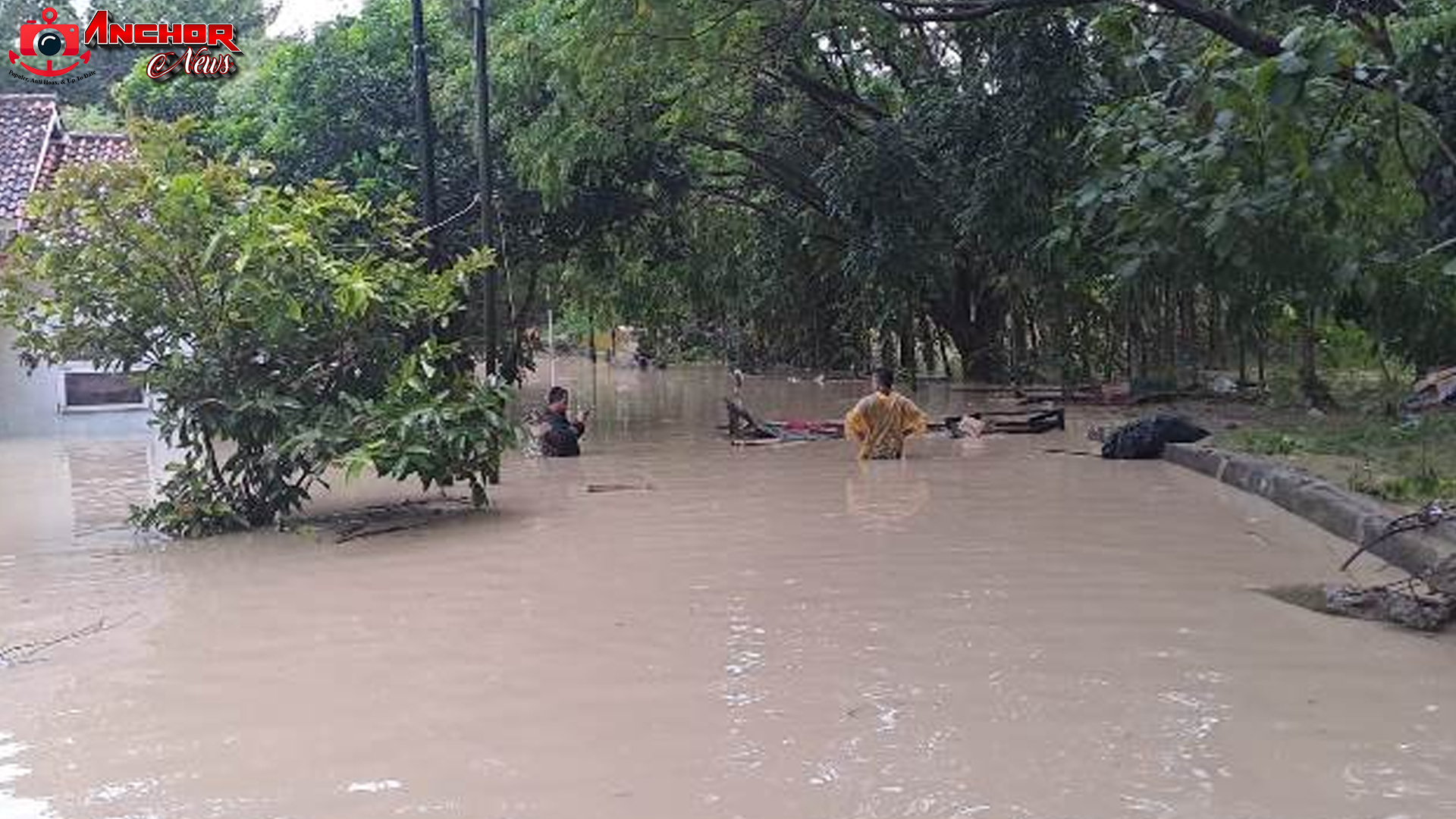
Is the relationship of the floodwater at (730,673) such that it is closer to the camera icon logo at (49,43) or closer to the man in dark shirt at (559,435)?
the man in dark shirt at (559,435)

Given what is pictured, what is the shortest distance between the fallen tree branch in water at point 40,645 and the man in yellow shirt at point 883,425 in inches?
293

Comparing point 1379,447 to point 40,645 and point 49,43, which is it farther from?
point 49,43

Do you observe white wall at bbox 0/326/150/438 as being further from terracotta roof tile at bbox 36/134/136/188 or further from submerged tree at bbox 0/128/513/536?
submerged tree at bbox 0/128/513/536

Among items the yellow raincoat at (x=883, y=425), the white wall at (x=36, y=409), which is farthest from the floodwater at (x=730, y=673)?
the white wall at (x=36, y=409)

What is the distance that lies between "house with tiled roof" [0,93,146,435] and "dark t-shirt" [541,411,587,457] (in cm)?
824

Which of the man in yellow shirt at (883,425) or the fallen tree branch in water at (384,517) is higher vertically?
the man in yellow shirt at (883,425)

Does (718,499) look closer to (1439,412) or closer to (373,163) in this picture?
(1439,412)

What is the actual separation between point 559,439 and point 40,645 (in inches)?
321

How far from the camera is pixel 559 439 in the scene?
14797 millimetres

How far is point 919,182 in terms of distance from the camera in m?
20.2

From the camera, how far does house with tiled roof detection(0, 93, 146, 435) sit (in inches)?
788

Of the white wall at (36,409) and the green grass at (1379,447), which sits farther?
the white wall at (36,409)

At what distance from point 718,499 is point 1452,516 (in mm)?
5452

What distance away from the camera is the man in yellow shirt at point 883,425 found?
1340 centimetres
